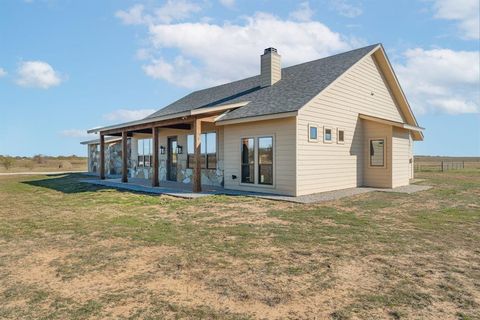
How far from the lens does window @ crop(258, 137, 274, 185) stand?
11.1 meters

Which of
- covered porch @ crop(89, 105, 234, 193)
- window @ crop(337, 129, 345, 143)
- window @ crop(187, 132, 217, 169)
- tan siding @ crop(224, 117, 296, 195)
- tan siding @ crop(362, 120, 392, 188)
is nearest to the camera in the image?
tan siding @ crop(224, 117, 296, 195)

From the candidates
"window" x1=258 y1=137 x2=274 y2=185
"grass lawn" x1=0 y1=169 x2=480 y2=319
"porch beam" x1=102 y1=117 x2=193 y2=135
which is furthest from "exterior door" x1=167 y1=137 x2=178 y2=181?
"grass lawn" x1=0 y1=169 x2=480 y2=319

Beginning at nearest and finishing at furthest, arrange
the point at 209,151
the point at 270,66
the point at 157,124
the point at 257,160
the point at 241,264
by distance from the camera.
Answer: the point at 241,264
the point at 257,160
the point at 157,124
the point at 209,151
the point at 270,66

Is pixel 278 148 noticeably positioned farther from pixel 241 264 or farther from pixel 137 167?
pixel 137 167

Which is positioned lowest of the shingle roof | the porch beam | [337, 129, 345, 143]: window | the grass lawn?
the grass lawn

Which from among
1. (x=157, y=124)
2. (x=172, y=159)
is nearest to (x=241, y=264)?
(x=157, y=124)

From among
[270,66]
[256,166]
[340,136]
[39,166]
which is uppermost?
[270,66]

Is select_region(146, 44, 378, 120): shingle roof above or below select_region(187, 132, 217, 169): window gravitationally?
above

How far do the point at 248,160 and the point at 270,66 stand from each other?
5.04 m

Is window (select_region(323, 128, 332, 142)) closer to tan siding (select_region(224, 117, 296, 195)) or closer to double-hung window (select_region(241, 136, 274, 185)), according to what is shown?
tan siding (select_region(224, 117, 296, 195))

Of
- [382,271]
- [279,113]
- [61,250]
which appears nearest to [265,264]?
[382,271]

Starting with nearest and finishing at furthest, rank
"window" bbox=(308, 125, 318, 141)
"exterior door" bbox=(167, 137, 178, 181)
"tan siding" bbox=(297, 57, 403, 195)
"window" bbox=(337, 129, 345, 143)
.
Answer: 1. "tan siding" bbox=(297, 57, 403, 195)
2. "window" bbox=(308, 125, 318, 141)
3. "window" bbox=(337, 129, 345, 143)
4. "exterior door" bbox=(167, 137, 178, 181)

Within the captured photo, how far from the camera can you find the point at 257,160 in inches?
453

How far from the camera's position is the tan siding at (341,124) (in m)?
10.8
